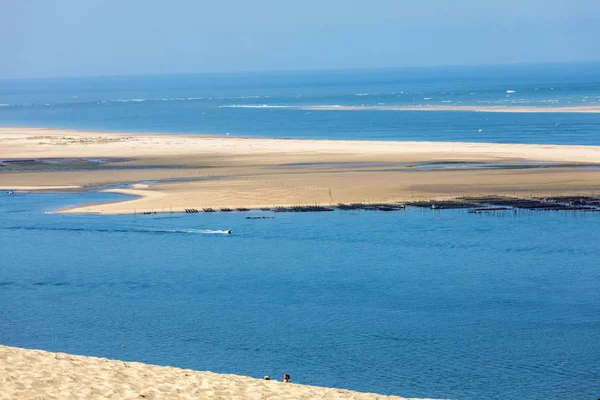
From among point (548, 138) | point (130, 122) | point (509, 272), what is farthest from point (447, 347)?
point (130, 122)

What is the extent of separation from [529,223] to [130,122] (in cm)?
7307

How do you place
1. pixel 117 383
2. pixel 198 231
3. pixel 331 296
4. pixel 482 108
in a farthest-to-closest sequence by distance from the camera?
pixel 482 108 < pixel 198 231 < pixel 331 296 < pixel 117 383

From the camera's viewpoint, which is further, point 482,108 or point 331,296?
point 482,108

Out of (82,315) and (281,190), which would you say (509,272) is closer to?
(82,315)

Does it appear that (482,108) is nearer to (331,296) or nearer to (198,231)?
(198,231)

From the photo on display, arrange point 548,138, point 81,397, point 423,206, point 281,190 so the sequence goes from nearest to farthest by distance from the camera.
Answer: point 81,397 → point 423,206 → point 281,190 → point 548,138

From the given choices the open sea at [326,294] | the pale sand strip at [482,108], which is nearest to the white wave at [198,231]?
the open sea at [326,294]

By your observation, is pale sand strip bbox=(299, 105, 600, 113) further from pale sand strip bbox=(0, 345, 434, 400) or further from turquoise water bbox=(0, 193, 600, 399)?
pale sand strip bbox=(0, 345, 434, 400)

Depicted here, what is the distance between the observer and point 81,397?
47.0 feet

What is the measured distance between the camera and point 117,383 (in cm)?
1530

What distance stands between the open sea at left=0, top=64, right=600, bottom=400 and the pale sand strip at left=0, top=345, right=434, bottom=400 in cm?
442

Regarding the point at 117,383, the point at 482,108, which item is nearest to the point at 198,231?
the point at 117,383

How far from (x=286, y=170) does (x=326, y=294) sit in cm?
2779

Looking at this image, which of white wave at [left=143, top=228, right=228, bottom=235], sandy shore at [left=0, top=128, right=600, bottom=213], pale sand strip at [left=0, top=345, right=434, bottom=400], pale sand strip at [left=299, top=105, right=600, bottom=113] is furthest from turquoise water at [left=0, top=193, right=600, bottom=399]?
pale sand strip at [left=299, top=105, right=600, bottom=113]
